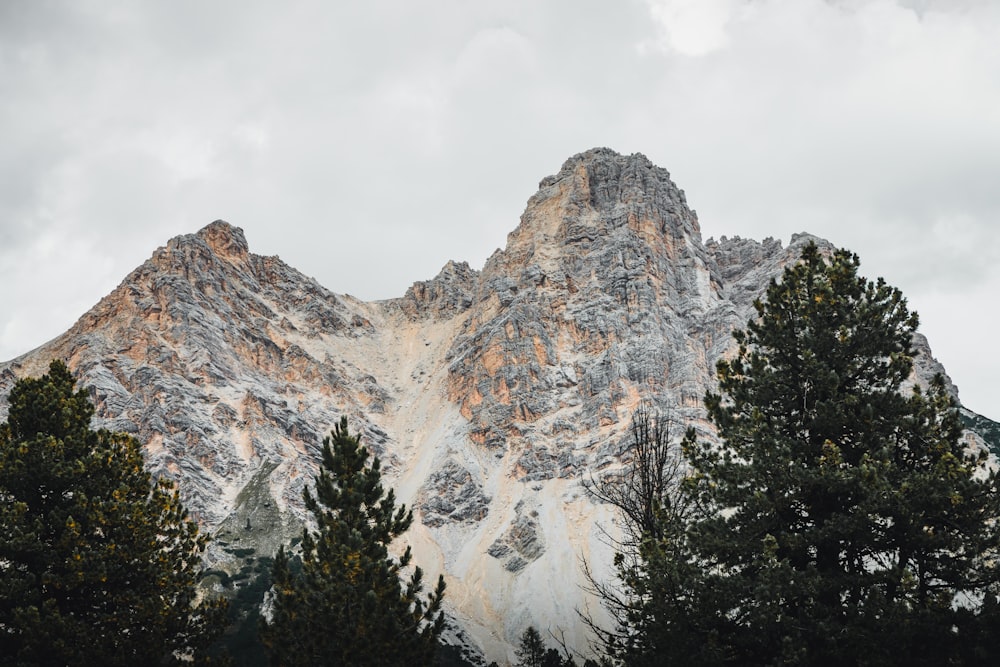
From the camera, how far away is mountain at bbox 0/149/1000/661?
102500 millimetres

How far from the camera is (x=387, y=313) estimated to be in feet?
619

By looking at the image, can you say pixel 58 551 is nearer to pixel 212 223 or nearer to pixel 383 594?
pixel 383 594

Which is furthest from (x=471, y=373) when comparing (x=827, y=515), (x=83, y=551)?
(x=827, y=515)

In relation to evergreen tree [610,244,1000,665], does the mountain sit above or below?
above

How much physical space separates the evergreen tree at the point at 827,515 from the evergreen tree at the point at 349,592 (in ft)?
19.6

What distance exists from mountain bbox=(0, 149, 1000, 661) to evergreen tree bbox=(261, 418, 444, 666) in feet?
223

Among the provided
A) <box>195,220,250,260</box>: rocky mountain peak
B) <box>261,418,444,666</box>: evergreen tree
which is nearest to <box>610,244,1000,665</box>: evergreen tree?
<box>261,418,444,666</box>: evergreen tree

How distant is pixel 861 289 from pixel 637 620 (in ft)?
26.8

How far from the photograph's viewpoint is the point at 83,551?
15.6 meters

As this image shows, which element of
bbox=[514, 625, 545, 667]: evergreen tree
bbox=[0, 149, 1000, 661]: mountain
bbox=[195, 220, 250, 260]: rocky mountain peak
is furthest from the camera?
bbox=[195, 220, 250, 260]: rocky mountain peak

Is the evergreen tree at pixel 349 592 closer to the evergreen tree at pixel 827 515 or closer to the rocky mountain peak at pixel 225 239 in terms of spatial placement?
the evergreen tree at pixel 827 515

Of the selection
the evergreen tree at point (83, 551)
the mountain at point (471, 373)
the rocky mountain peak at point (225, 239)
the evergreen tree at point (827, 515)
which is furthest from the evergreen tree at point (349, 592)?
the rocky mountain peak at point (225, 239)

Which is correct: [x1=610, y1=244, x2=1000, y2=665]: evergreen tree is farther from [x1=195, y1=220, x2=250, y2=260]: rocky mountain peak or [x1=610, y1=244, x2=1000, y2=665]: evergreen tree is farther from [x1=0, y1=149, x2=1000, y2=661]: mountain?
[x1=195, y1=220, x2=250, y2=260]: rocky mountain peak

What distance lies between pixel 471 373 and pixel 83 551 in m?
123
